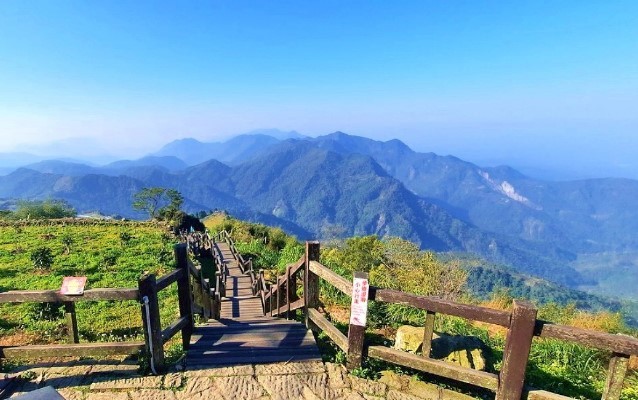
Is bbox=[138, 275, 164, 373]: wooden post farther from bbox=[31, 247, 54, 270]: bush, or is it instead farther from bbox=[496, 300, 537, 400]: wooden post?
bbox=[31, 247, 54, 270]: bush

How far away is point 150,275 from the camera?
463cm

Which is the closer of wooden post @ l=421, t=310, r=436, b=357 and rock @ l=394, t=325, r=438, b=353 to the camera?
wooden post @ l=421, t=310, r=436, b=357

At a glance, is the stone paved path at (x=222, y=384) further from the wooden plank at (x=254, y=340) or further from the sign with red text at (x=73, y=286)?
the sign with red text at (x=73, y=286)

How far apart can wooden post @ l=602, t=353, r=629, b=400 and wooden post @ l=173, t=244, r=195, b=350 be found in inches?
209

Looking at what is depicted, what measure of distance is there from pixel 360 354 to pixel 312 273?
1.59 meters

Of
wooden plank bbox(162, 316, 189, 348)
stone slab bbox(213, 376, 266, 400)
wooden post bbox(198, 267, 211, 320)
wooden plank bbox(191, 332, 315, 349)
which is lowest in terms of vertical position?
wooden post bbox(198, 267, 211, 320)

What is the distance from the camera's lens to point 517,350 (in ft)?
12.6

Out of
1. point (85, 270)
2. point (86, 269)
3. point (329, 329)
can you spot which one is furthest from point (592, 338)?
point (86, 269)

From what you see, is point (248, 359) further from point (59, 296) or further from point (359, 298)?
point (59, 296)

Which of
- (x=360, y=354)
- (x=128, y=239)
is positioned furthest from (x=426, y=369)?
(x=128, y=239)

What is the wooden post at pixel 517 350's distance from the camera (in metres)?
3.76

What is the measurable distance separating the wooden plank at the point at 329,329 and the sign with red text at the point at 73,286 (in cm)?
333

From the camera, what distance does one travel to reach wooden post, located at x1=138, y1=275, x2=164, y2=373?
4.56 m

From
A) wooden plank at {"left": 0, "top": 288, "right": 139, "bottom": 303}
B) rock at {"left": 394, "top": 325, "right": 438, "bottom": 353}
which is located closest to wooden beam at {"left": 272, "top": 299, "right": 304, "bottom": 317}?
rock at {"left": 394, "top": 325, "right": 438, "bottom": 353}
